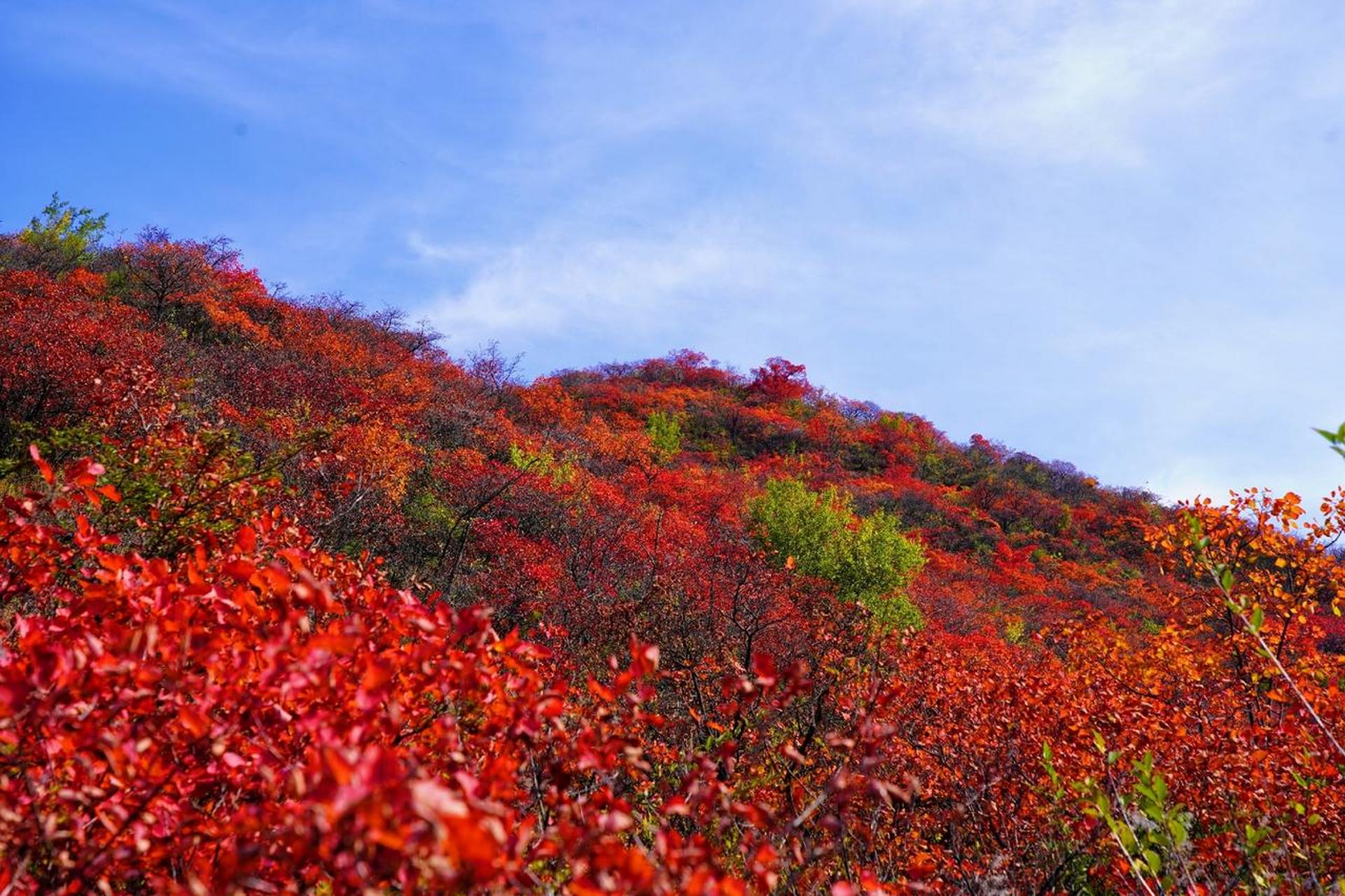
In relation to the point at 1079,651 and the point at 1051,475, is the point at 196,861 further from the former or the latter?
the point at 1051,475

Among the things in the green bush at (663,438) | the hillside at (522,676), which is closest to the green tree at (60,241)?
the hillside at (522,676)

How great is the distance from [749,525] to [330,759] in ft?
74.2

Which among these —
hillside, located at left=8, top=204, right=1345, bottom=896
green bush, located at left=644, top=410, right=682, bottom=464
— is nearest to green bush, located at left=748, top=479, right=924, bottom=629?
hillside, located at left=8, top=204, right=1345, bottom=896

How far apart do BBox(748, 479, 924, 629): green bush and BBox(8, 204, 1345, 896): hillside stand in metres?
0.15

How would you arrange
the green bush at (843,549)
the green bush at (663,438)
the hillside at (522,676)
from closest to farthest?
the hillside at (522,676)
the green bush at (843,549)
the green bush at (663,438)

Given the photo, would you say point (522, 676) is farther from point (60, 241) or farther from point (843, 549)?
point (60, 241)

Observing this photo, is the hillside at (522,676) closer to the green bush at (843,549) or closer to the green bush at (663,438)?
the green bush at (843,549)

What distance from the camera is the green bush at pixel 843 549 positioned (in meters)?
18.5

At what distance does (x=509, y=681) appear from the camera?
2686mm

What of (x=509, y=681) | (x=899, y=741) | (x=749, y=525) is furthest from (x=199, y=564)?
(x=749, y=525)

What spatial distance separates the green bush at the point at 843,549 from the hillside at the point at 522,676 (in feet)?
0.48

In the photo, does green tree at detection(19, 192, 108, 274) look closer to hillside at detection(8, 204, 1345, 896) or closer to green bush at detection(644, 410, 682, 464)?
hillside at detection(8, 204, 1345, 896)

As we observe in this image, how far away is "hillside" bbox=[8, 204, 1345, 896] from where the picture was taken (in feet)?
6.14

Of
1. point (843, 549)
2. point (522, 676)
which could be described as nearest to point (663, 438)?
point (843, 549)
